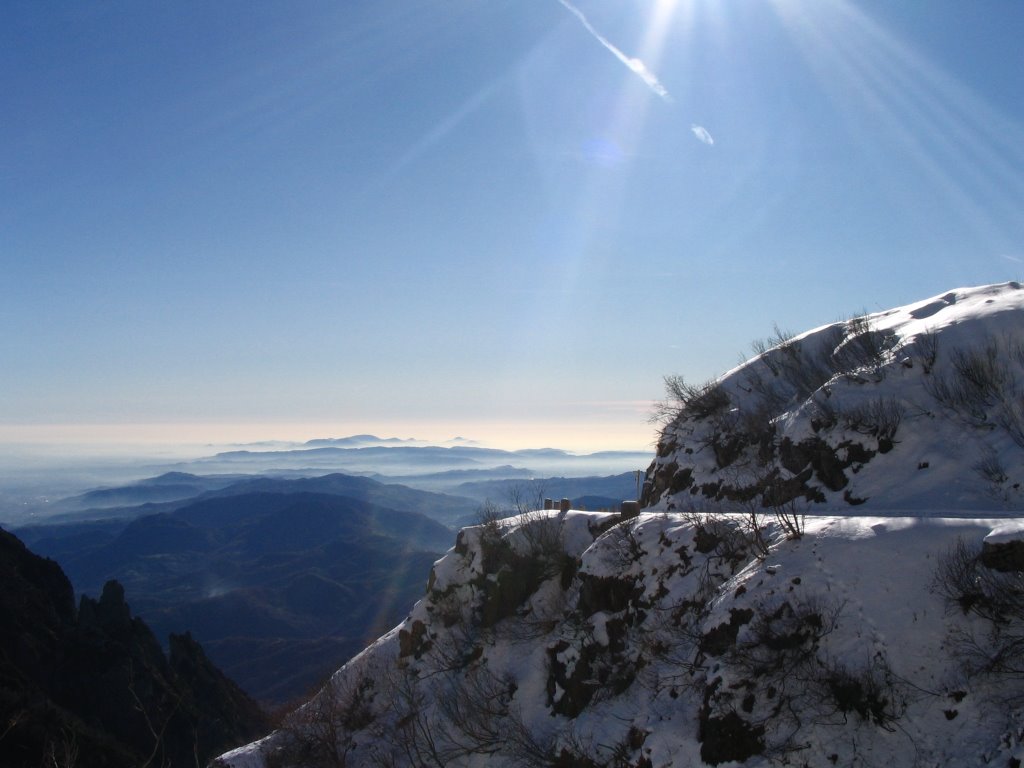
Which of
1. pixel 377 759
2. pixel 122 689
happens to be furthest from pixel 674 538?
pixel 122 689

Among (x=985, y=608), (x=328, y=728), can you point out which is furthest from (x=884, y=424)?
(x=328, y=728)

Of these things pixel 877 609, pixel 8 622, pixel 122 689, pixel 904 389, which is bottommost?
pixel 122 689

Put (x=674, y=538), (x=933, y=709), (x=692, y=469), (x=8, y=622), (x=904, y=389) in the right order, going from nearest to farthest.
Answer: (x=933, y=709)
(x=674, y=538)
(x=904, y=389)
(x=692, y=469)
(x=8, y=622)

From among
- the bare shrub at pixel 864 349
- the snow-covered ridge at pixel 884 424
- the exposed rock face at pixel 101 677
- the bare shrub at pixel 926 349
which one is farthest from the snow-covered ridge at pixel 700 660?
the exposed rock face at pixel 101 677

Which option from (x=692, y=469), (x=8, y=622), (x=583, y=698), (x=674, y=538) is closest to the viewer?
(x=583, y=698)

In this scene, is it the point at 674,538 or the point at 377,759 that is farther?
the point at 377,759

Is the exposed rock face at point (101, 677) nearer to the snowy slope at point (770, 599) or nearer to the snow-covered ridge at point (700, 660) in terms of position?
the snowy slope at point (770, 599)

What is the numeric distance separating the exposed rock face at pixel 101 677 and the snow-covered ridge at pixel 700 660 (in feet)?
124

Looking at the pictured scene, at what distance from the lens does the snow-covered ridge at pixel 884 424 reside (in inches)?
567

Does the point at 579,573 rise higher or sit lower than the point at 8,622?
higher

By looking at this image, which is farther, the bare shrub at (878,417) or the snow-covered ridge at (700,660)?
the bare shrub at (878,417)

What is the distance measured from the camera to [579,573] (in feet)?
58.3

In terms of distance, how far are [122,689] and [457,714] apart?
59.1 metres

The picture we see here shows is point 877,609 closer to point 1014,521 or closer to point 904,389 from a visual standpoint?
point 1014,521
